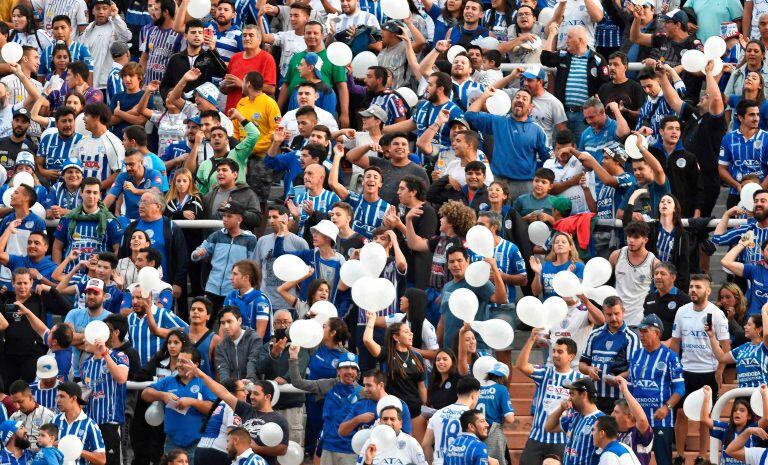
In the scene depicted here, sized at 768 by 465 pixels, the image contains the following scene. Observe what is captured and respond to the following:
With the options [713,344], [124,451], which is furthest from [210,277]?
[713,344]

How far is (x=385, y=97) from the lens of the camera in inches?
821

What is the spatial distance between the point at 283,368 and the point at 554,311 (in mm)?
2298

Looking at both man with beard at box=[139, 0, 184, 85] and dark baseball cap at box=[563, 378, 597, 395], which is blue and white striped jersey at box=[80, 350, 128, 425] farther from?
man with beard at box=[139, 0, 184, 85]

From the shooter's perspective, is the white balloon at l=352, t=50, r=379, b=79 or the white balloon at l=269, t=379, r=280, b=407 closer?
the white balloon at l=269, t=379, r=280, b=407

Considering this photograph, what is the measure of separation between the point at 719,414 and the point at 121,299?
5363 mm

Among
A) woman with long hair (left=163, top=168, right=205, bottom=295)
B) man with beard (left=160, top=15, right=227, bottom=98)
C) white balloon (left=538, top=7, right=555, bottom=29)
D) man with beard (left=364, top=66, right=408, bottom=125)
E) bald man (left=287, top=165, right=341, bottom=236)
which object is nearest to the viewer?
bald man (left=287, top=165, right=341, bottom=236)

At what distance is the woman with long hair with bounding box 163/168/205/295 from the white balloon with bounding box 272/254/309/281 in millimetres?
1493

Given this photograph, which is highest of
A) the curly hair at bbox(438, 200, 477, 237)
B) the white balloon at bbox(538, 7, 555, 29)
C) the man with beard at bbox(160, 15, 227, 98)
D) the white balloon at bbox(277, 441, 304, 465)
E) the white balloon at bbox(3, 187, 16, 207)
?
the white balloon at bbox(538, 7, 555, 29)

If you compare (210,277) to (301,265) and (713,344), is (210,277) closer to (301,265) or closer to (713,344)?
(301,265)

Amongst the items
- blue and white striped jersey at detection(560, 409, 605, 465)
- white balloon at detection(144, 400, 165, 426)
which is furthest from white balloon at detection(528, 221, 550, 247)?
white balloon at detection(144, 400, 165, 426)

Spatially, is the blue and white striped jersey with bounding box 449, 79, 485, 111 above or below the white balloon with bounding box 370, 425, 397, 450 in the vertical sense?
above

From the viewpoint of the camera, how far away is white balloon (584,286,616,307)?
17.5 metres

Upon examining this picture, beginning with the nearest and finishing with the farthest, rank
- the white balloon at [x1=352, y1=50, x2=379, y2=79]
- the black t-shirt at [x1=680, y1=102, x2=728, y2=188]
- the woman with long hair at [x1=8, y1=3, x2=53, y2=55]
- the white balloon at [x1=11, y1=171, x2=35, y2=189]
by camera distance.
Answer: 1. the white balloon at [x1=11, y1=171, x2=35, y2=189]
2. the black t-shirt at [x1=680, y1=102, x2=728, y2=188]
3. the white balloon at [x1=352, y1=50, x2=379, y2=79]
4. the woman with long hair at [x1=8, y1=3, x2=53, y2=55]

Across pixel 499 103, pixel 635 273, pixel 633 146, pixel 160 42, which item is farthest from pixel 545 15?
pixel 635 273
